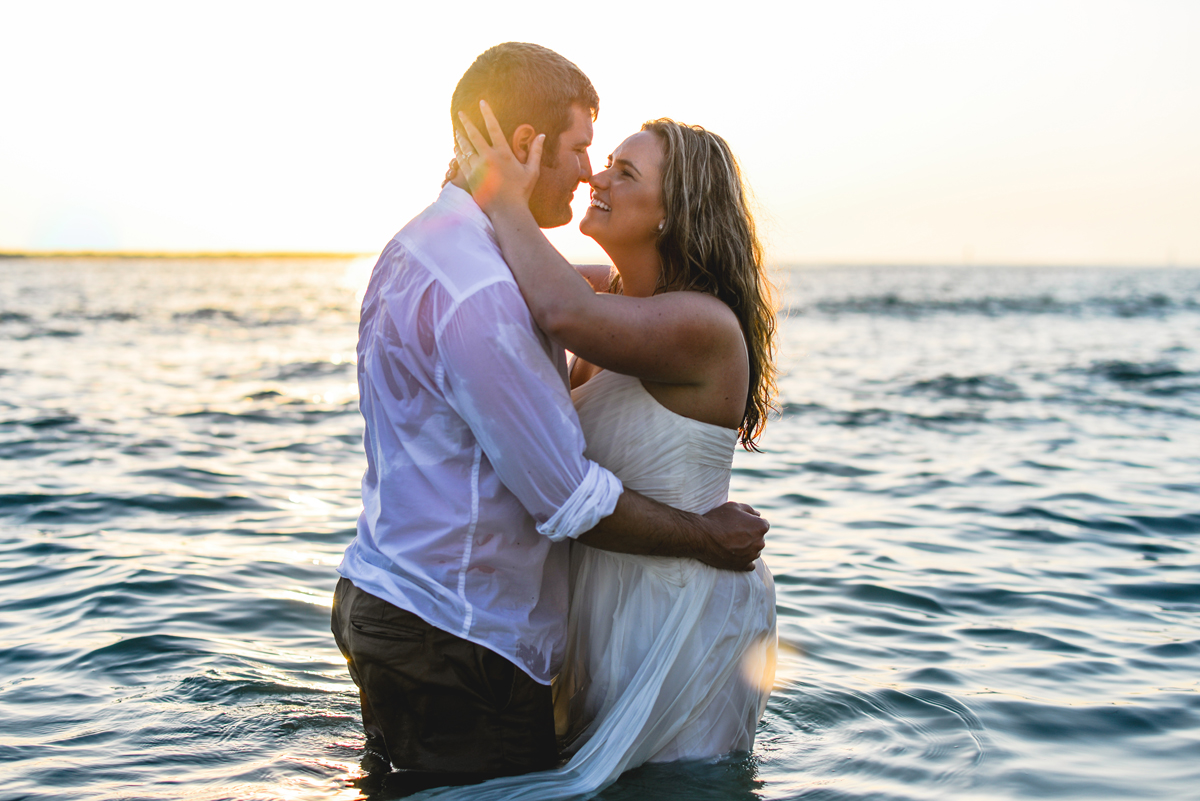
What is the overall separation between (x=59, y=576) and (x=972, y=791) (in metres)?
5.57

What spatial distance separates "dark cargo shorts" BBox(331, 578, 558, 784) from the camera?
9.18 feet

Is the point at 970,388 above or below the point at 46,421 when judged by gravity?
above

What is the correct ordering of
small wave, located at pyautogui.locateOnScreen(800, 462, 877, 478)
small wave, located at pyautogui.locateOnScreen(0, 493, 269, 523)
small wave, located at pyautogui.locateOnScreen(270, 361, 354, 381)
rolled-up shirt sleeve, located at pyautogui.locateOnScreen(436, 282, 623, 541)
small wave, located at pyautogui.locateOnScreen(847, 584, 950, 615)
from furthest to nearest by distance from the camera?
small wave, located at pyautogui.locateOnScreen(270, 361, 354, 381) → small wave, located at pyautogui.locateOnScreen(800, 462, 877, 478) → small wave, located at pyautogui.locateOnScreen(0, 493, 269, 523) → small wave, located at pyautogui.locateOnScreen(847, 584, 950, 615) → rolled-up shirt sleeve, located at pyautogui.locateOnScreen(436, 282, 623, 541)

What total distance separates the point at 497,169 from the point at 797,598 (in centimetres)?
432

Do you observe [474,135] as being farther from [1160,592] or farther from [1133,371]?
[1133,371]

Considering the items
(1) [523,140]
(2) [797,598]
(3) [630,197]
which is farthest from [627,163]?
(2) [797,598]

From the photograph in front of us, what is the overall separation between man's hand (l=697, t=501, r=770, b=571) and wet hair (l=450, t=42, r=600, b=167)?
4.41 feet

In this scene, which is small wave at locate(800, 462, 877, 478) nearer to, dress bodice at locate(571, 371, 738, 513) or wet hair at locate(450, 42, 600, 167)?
dress bodice at locate(571, 371, 738, 513)

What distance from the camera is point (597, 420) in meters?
3.28

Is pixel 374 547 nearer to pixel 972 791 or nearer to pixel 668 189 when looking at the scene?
pixel 668 189

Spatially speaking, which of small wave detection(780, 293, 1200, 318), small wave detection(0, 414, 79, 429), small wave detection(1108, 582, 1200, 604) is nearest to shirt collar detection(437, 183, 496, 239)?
small wave detection(1108, 582, 1200, 604)

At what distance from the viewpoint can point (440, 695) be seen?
284 centimetres

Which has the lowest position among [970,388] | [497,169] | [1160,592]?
[1160,592]

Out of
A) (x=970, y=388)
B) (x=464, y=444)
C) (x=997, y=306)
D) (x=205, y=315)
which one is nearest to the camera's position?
(x=464, y=444)
